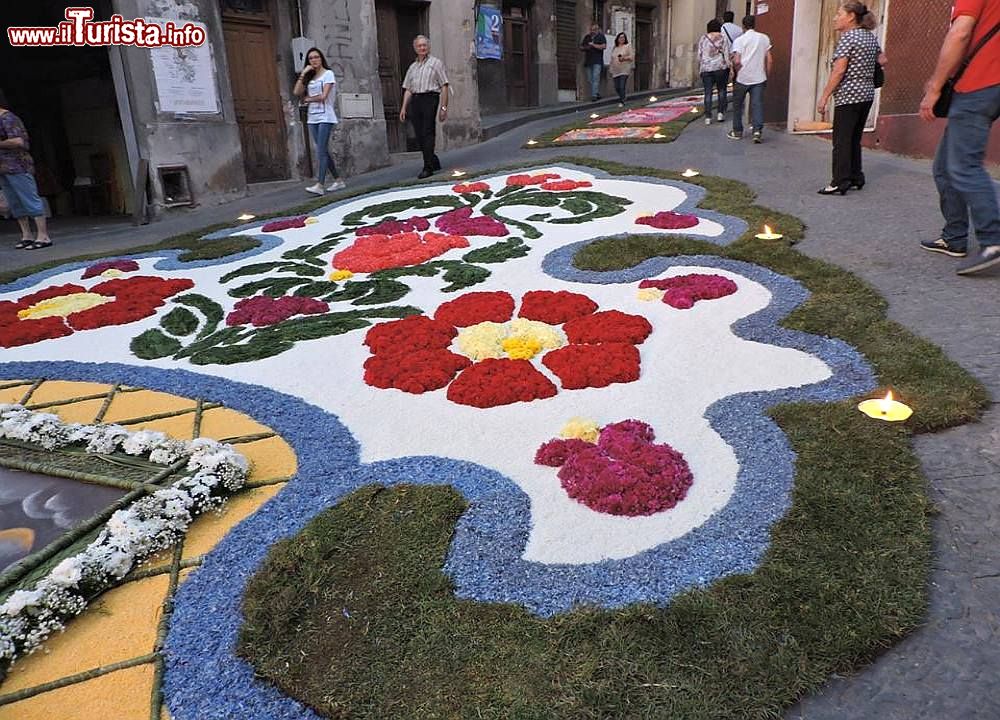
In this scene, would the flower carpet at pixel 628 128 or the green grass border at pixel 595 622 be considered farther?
the flower carpet at pixel 628 128

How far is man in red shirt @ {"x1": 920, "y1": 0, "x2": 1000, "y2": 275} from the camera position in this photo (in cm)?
399

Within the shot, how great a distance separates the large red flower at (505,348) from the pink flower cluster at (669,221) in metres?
1.87

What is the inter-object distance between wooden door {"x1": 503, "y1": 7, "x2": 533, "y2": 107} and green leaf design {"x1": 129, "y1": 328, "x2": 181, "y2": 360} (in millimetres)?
15897

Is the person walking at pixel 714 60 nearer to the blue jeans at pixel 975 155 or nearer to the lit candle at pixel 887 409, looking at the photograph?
the blue jeans at pixel 975 155

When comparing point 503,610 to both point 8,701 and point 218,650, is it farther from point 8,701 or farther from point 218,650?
point 8,701

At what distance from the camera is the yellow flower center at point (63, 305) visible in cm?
500

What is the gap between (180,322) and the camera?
15.3 ft

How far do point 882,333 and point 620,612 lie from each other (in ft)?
7.88

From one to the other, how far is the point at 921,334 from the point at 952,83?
1737mm

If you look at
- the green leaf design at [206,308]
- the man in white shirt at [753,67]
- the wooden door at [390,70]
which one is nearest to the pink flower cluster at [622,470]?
the green leaf design at [206,308]

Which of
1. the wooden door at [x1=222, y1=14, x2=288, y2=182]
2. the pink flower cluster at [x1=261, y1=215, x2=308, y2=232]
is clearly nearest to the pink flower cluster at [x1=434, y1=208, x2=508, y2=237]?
the pink flower cluster at [x1=261, y1=215, x2=308, y2=232]

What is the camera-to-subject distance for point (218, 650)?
6.12 ft

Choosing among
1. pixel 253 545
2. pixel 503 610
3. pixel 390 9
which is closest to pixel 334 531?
pixel 253 545

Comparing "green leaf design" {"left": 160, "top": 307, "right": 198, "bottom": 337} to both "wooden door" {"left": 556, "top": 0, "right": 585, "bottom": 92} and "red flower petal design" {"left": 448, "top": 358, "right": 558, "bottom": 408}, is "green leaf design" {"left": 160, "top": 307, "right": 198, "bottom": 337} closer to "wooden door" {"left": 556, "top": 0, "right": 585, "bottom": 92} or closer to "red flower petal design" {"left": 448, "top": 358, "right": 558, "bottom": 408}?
"red flower petal design" {"left": 448, "top": 358, "right": 558, "bottom": 408}
